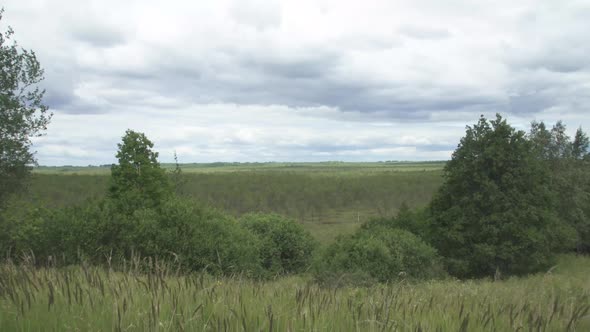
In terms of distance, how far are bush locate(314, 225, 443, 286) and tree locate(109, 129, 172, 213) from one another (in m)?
7.87

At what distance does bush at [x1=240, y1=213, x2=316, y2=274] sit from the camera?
1052 inches

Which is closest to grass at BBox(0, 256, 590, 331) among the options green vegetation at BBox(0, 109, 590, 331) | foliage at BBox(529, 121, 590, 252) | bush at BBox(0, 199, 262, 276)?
green vegetation at BBox(0, 109, 590, 331)

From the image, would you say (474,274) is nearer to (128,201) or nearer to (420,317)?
(128,201)

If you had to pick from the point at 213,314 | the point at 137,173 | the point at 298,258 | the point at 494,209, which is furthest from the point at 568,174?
the point at 213,314

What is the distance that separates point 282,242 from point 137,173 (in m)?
9.82

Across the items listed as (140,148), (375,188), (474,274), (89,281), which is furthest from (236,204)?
(89,281)

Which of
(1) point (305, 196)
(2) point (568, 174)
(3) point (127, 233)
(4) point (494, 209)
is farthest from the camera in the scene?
(1) point (305, 196)

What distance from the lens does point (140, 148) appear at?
832 inches

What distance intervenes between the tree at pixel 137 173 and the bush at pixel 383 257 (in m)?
7.87

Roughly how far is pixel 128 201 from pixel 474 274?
23951 mm

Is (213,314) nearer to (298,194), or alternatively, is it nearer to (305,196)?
(305,196)

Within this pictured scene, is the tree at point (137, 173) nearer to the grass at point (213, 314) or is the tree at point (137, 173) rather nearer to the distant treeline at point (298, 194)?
the grass at point (213, 314)

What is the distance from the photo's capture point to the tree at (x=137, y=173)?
2048 cm

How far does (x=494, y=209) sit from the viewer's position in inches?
1226
